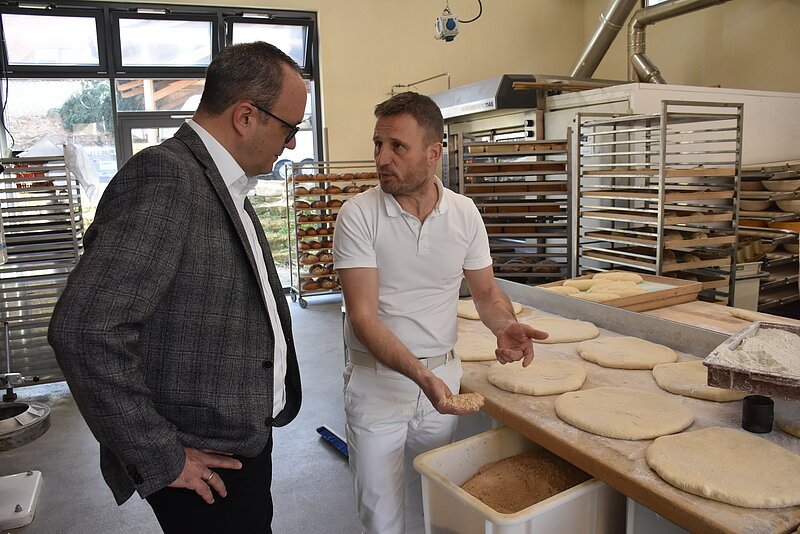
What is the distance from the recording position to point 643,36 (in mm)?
6207

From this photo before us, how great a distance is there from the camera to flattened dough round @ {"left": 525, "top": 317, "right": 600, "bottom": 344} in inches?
93.2

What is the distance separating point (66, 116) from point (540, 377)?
227 inches

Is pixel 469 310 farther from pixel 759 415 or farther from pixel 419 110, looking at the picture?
pixel 759 415

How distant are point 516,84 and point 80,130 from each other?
4186 millimetres

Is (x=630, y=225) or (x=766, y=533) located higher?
(x=630, y=225)

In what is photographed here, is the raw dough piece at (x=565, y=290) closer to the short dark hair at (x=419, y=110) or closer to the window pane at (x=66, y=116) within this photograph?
the short dark hair at (x=419, y=110)

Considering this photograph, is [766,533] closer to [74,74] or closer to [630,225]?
[630,225]

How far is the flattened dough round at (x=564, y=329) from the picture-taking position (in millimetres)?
2367

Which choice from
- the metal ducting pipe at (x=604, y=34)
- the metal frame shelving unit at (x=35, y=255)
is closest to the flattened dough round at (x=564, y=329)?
the metal frame shelving unit at (x=35, y=255)

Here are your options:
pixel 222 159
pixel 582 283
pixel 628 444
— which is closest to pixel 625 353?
pixel 628 444

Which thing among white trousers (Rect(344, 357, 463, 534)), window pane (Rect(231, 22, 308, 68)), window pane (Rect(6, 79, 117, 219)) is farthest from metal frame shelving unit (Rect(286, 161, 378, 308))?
white trousers (Rect(344, 357, 463, 534))

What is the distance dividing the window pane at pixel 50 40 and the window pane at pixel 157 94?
1.16 ft

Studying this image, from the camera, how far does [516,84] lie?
16.3 feet

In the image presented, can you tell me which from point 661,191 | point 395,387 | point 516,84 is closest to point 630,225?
point 661,191
